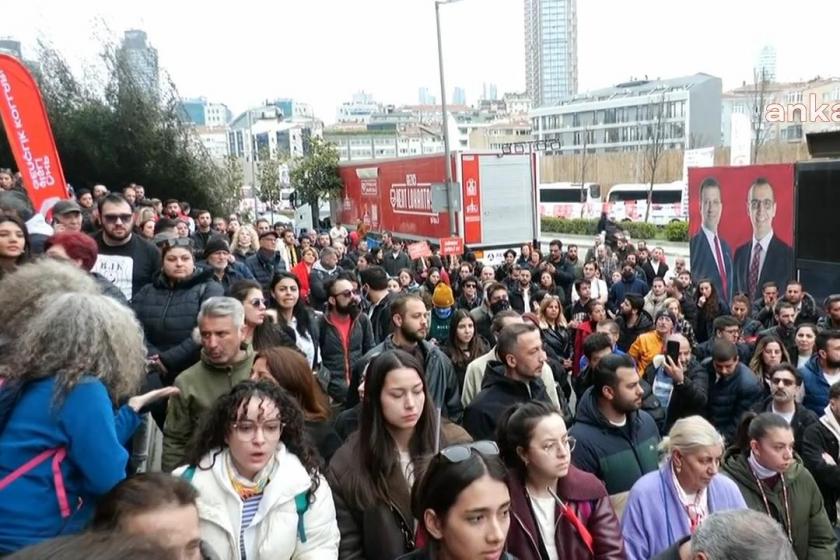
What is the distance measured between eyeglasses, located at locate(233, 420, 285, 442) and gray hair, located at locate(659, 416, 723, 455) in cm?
204

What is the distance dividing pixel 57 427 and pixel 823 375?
615cm

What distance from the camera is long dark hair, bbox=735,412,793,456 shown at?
405 cm

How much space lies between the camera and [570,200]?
52719 mm

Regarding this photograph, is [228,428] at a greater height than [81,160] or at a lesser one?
lesser

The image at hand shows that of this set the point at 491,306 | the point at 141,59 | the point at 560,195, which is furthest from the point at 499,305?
the point at 560,195

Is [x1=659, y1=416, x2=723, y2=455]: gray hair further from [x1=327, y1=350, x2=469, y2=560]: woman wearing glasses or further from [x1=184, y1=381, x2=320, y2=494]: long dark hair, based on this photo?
[x1=184, y1=381, x2=320, y2=494]: long dark hair

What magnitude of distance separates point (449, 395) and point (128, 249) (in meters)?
2.88

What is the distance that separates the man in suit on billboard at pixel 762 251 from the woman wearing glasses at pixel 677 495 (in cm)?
997

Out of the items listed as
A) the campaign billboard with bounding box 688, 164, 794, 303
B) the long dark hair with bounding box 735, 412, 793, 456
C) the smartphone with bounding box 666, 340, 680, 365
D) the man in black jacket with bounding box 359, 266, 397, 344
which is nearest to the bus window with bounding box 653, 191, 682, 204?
the campaign billboard with bounding box 688, 164, 794, 303

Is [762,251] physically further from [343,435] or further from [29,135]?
[29,135]

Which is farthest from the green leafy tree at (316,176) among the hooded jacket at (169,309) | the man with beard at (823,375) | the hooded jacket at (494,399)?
the hooded jacket at (494,399)

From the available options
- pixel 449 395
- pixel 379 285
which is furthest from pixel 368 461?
pixel 379 285

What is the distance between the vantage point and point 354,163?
94.4 ft

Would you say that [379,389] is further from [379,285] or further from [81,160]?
[81,160]
